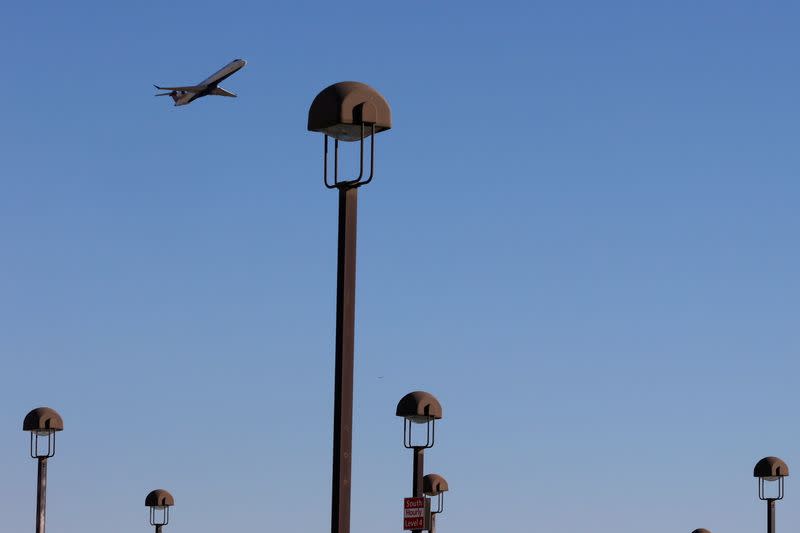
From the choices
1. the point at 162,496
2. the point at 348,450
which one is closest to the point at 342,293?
the point at 348,450

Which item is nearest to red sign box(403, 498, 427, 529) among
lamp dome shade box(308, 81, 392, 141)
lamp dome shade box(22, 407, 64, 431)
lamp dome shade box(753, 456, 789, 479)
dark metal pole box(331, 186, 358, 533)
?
lamp dome shade box(22, 407, 64, 431)

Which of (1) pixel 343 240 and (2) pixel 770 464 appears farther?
(2) pixel 770 464

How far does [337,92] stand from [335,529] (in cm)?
359

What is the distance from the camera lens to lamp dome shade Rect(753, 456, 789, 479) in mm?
30422

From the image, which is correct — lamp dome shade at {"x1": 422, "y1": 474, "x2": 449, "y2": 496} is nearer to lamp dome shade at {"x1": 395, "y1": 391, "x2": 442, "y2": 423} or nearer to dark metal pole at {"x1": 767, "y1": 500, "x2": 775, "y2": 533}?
dark metal pole at {"x1": 767, "y1": 500, "x2": 775, "y2": 533}

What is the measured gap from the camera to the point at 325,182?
13141mm

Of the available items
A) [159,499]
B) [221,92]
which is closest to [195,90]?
[221,92]

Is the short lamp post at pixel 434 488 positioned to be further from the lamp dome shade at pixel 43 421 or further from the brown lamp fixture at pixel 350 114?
the brown lamp fixture at pixel 350 114

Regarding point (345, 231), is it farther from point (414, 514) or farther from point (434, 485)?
point (434, 485)

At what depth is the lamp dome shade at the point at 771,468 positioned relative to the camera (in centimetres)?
3042

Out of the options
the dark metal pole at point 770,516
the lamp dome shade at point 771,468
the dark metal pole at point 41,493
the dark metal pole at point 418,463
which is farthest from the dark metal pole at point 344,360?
the dark metal pole at point 770,516

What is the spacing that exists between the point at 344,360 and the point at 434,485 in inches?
767

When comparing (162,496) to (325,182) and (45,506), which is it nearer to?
(45,506)

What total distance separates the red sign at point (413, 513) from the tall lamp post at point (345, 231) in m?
10.9
